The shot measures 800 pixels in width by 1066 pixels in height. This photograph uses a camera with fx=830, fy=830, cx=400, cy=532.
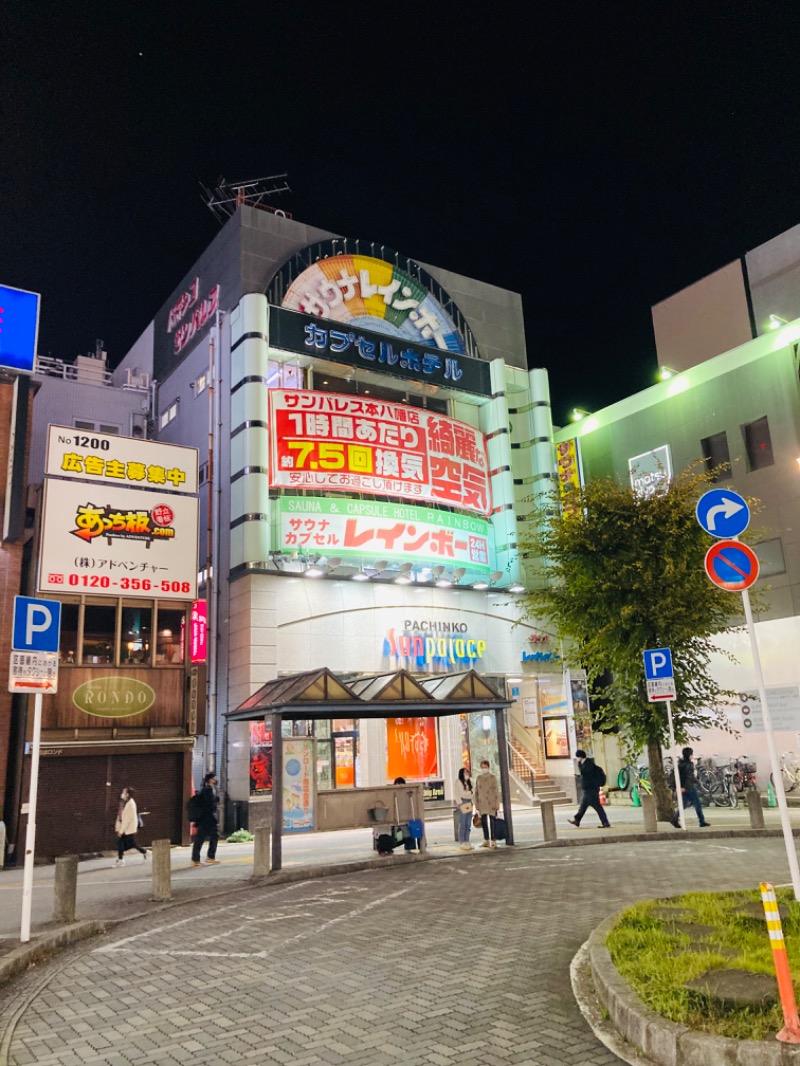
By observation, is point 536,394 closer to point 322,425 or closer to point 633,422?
point 633,422

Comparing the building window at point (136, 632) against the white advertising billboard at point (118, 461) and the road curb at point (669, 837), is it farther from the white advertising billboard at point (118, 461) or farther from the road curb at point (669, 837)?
the road curb at point (669, 837)

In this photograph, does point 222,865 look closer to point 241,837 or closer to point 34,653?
point 241,837

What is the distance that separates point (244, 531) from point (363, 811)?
10.0m

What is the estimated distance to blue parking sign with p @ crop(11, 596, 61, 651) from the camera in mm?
10227

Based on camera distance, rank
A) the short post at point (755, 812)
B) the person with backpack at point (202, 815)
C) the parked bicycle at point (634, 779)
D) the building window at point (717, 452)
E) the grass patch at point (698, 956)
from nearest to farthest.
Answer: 1. the grass patch at point (698, 956)
2. the person with backpack at point (202, 815)
3. the short post at point (755, 812)
4. the parked bicycle at point (634, 779)
5. the building window at point (717, 452)

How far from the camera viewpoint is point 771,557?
89.0ft

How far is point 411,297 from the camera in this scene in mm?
32125

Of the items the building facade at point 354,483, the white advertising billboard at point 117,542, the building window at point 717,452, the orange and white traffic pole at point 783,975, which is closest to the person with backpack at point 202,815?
the building facade at point 354,483

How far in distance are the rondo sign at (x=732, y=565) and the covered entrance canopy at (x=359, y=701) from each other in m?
9.06

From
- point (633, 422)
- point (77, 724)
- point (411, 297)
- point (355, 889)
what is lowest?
point (355, 889)

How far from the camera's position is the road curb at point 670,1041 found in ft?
15.2

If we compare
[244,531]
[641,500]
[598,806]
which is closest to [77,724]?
[244,531]

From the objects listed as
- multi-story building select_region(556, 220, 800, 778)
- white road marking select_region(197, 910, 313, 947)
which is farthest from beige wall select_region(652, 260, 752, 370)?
white road marking select_region(197, 910, 313, 947)

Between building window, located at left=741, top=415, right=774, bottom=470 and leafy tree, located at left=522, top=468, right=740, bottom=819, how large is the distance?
9069 millimetres
